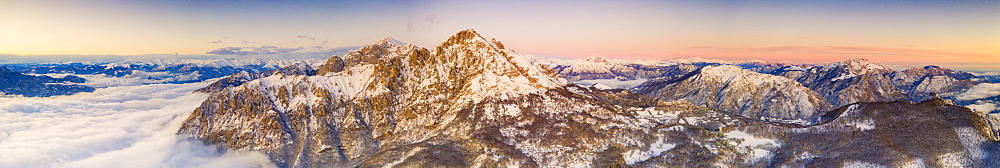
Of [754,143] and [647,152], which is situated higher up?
[754,143]

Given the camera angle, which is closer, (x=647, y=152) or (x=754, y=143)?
(x=754, y=143)

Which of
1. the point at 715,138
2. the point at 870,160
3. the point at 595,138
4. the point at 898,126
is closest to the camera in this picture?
the point at 870,160

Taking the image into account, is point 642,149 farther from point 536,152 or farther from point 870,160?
point 870,160

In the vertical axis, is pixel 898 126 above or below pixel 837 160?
above

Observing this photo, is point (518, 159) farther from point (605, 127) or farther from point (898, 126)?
point (898, 126)

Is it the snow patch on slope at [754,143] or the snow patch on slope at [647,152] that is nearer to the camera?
the snow patch on slope at [754,143]

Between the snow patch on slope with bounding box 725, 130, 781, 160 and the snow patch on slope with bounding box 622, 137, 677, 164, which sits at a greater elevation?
the snow patch on slope with bounding box 725, 130, 781, 160

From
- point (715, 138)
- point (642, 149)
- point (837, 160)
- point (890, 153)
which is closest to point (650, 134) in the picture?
point (642, 149)

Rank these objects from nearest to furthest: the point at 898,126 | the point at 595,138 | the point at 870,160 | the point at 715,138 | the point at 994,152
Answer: the point at 994,152 → the point at 870,160 → the point at 898,126 → the point at 715,138 → the point at 595,138

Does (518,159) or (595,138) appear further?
(595,138)

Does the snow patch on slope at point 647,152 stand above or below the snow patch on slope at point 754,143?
below

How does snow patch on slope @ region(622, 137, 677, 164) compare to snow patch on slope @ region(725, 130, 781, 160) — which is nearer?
snow patch on slope @ region(725, 130, 781, 160)
